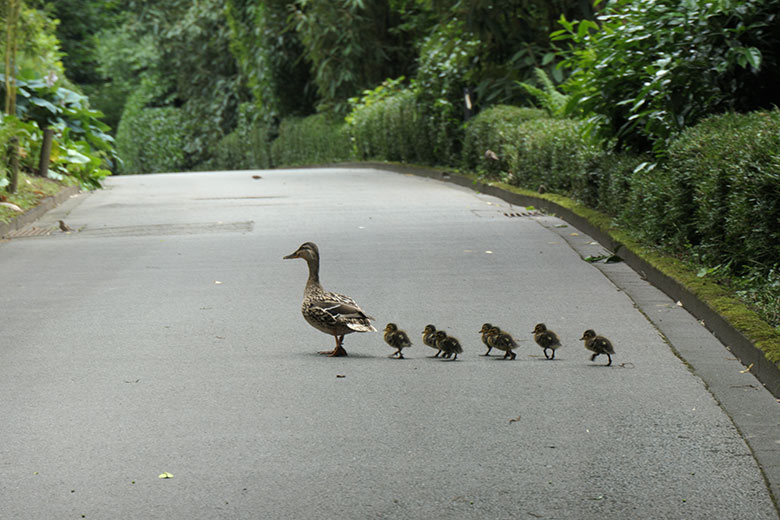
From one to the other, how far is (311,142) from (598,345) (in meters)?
33.5

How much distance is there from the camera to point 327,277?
10.2 meters

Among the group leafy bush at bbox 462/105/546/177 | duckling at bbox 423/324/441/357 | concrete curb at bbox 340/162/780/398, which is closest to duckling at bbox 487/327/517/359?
duckling at bbox 423/324/441/357

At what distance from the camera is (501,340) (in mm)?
7051

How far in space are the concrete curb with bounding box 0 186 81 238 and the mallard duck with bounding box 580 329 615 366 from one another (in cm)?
922

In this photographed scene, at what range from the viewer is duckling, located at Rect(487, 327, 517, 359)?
7041 millimetres

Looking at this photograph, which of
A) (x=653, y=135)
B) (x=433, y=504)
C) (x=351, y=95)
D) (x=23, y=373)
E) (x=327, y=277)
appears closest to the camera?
(x=433, y=504)

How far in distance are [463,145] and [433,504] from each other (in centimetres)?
1846

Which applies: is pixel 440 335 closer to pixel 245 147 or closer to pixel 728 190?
pixel 728 190

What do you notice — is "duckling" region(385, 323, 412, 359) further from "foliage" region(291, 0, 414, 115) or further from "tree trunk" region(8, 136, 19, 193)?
"foliage" region(291, 0, 414, 115)

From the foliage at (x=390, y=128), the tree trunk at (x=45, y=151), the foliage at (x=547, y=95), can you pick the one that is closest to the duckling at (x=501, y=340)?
the foliage at (x=547, y=95)

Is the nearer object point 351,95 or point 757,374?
point 757,374

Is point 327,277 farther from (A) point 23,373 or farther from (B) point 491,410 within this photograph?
(B) point 491,410

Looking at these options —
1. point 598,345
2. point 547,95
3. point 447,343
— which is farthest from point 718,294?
point 547,95

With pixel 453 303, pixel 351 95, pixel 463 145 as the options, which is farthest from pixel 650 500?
pixel 351 95
